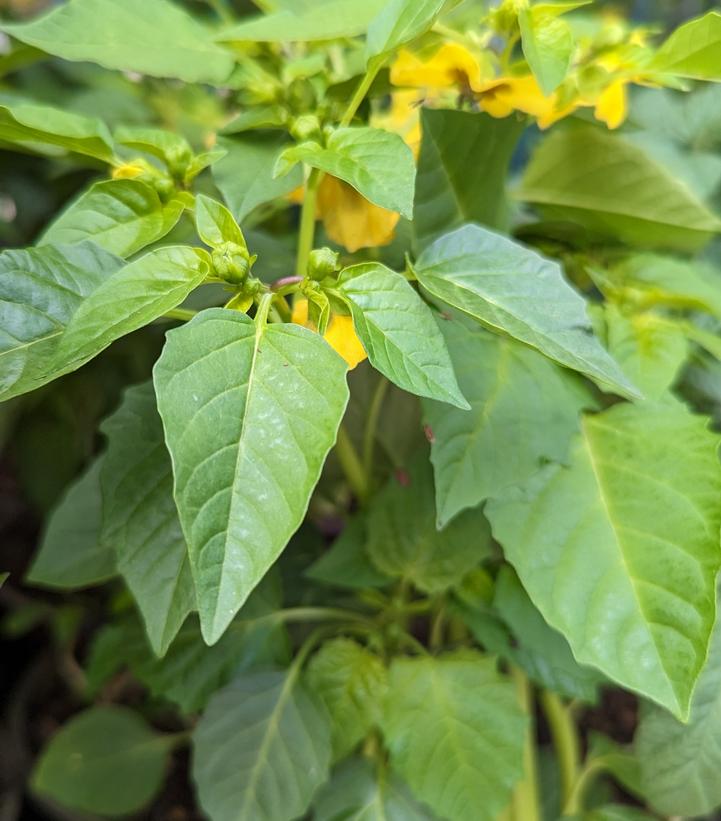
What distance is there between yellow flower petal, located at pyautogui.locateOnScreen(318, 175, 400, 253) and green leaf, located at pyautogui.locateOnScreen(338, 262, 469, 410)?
0.09 m

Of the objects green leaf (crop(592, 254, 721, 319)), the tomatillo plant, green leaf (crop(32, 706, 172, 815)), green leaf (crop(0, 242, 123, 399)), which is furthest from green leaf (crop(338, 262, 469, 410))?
green leaf (crop(32, 706, 172, 815))

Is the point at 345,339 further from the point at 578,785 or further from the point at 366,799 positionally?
the point at 578,785

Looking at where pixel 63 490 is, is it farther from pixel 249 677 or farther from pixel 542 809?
pixel 542 809

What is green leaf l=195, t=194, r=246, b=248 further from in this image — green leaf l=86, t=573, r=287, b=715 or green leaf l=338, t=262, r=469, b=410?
green leaf l=86, t=573, r=287, b=715

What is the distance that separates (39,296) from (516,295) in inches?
7.7

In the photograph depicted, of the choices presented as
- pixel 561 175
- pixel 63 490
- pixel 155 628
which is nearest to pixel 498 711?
pixel 155 628

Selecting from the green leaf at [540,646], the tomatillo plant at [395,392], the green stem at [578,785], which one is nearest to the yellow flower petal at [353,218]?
the tomatillo plant at [395,392]

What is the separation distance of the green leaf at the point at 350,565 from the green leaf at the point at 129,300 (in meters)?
0.23

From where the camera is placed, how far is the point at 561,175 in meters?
0.52

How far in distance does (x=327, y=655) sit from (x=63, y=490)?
45cm

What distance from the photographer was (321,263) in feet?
1.08

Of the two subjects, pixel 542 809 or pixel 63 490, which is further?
pixel 63 490

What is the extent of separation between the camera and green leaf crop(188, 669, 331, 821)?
1.48ft

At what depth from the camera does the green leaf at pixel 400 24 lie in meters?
0.32
